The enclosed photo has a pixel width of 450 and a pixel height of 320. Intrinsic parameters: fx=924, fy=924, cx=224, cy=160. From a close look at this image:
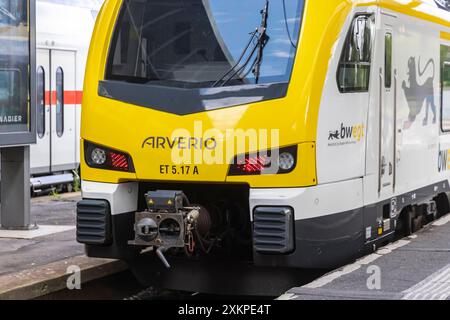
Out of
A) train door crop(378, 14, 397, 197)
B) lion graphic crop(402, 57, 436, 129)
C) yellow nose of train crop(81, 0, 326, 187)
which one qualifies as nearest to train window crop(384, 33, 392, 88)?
train door crop(378, 14, 397, 197)

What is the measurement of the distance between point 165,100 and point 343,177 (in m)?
1.57

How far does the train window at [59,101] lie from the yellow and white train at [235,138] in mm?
7267

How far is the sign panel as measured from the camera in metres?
10.2

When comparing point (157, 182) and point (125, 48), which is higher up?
point (125, 48)

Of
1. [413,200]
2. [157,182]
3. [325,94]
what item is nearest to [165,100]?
[157,182]

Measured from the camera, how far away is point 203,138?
23.5 ft

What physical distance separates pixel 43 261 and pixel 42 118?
20.5ft

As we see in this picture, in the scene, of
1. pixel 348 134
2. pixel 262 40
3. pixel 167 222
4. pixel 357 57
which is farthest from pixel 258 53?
pixel 167 222

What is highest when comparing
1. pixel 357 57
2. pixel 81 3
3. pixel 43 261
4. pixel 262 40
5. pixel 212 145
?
pixel 81 3

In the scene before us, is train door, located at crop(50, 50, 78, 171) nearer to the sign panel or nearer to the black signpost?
the black signpost

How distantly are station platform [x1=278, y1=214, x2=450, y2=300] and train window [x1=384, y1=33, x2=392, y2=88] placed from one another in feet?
5.00

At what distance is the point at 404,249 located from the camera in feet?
27.7

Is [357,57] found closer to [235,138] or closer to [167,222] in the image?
[235,138]
